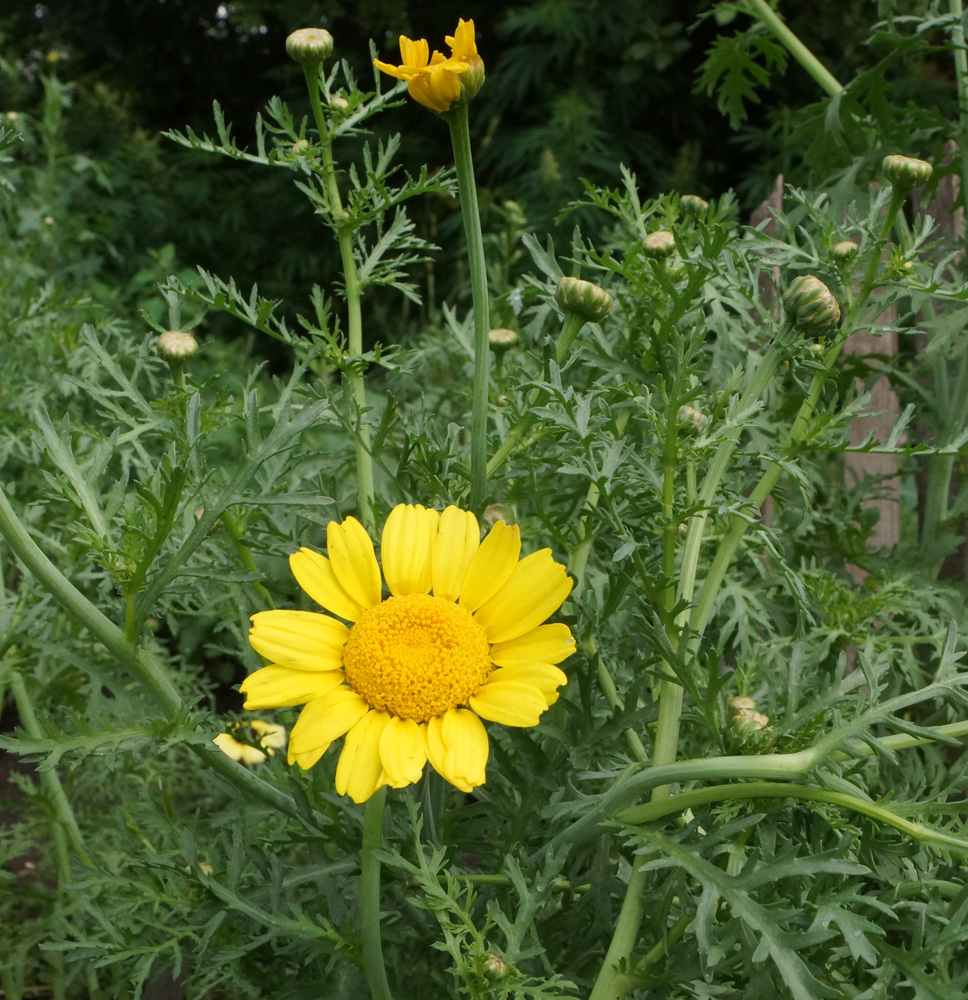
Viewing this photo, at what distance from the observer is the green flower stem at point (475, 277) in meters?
0.80

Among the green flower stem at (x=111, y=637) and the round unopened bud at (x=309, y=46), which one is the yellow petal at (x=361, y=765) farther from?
the round unopened bud at (x=309, y=46)

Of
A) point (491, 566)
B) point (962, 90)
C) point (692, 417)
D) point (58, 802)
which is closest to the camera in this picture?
point (491, 566)

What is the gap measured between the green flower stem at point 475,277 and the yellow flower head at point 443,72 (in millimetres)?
15

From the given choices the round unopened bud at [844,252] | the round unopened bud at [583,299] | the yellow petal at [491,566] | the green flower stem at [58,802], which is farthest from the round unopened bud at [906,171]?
the green flower stem at [58,802]

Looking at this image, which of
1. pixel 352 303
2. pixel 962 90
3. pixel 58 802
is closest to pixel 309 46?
pixel 352 303

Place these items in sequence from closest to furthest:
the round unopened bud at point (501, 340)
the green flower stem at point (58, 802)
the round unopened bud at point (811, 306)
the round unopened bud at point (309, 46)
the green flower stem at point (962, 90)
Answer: the round unopened bud at point (811, 306), the round unopened bud at point (309, 46), the round unopened bud at point (501, 340), the green flower stem at point (58, 802), the green flower stem at point (962, 90)

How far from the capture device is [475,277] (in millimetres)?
839

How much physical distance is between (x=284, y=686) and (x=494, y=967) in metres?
0.26

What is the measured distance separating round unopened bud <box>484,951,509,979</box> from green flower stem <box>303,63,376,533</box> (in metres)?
0.38

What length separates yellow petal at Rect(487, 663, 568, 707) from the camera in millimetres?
691

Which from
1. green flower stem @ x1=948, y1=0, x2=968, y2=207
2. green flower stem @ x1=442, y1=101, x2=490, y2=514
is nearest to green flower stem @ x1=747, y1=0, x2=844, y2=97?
green flower stem @ x1=948, y1=0, x2=968, y2=207

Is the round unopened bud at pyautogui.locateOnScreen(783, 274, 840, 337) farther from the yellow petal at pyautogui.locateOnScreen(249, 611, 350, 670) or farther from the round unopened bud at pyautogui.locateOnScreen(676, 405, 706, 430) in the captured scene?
the yellow petal at pyautogui.locateOnScreen(249, 611, 350, 670)

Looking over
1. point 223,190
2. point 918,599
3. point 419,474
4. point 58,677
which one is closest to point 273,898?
point 419,474

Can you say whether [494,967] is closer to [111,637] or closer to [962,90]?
[111,637]
